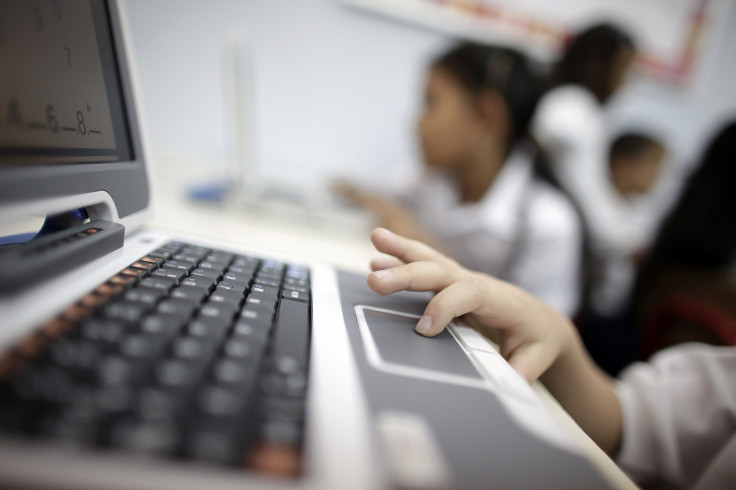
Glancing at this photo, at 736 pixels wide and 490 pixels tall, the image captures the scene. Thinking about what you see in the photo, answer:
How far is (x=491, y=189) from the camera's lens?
1.01 metres

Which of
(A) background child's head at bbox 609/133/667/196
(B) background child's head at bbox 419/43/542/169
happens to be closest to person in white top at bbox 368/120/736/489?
(B) background child's head at bbox 419/43/542/169

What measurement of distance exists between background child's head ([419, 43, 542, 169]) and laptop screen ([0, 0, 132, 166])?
837mm

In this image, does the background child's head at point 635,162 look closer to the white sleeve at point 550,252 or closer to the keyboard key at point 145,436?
the white sleeve at point 550,252

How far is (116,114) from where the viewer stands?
1.12ft

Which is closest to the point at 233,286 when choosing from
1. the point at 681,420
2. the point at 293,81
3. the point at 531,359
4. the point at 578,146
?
the point at 531,359

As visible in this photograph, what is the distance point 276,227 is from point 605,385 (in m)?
0.51

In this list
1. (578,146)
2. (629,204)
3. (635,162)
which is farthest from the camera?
(629,204)

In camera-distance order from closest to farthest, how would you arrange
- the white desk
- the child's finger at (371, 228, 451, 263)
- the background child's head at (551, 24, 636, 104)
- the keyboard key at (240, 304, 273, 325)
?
the keyboard key at (240, 304, 273, 325) < the child's finger at (371, 228, 451, 263) < the white desk < the background child's head at (551, 24, 636, 104)

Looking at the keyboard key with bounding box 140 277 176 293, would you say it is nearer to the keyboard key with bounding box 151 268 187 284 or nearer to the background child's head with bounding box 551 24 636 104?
the keyboard key with bounding box 151 268 187 284

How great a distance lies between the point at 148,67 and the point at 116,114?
40.4 inches

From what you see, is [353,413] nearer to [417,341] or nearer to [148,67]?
[417,341]

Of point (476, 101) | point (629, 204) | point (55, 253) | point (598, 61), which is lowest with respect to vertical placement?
point (629, 204)

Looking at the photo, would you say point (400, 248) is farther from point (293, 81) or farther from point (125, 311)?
point (293, 81)

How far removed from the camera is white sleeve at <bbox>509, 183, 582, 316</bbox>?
2.72 feet
